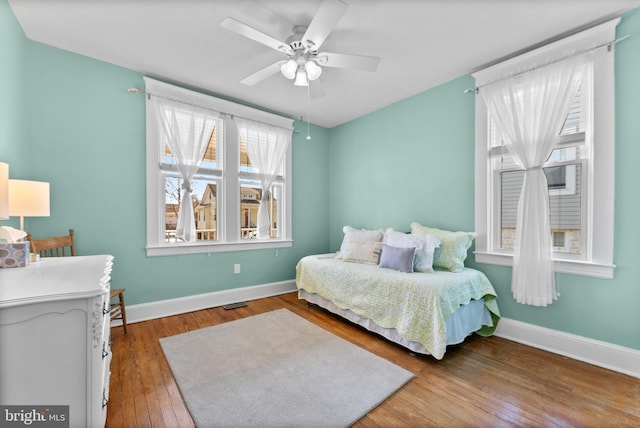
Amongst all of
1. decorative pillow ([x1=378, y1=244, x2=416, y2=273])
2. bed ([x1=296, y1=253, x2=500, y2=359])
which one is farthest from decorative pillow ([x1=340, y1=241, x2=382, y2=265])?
decorative pillow ([x1=378, y1=244, x2=416, y2=273])

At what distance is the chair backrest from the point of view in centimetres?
215

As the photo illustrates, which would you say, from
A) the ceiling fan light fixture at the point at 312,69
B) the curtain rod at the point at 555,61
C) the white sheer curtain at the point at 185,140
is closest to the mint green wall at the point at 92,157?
the white sheer curtain at the point at 185,140

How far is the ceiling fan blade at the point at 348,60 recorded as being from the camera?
204 cm

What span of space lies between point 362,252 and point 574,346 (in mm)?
1925

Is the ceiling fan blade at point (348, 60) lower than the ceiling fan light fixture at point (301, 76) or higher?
higher

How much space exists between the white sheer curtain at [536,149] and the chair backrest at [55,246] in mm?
3944

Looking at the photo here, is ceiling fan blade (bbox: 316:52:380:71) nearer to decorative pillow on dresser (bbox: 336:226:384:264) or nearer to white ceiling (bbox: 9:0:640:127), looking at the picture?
white ceiling (bbox: 9:0:640:127)

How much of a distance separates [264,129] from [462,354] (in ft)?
11.2

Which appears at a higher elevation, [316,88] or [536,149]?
[316,88]

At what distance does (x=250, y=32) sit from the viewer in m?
1.79

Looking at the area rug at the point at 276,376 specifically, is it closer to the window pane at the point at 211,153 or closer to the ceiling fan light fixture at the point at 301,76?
the window pane at the point at 211,153

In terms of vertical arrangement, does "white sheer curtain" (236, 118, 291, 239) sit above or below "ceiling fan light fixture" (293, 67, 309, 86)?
below

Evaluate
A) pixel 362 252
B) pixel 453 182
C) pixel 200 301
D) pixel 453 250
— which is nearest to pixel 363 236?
pixel 362 252

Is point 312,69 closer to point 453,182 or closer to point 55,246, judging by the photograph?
point 453,182
